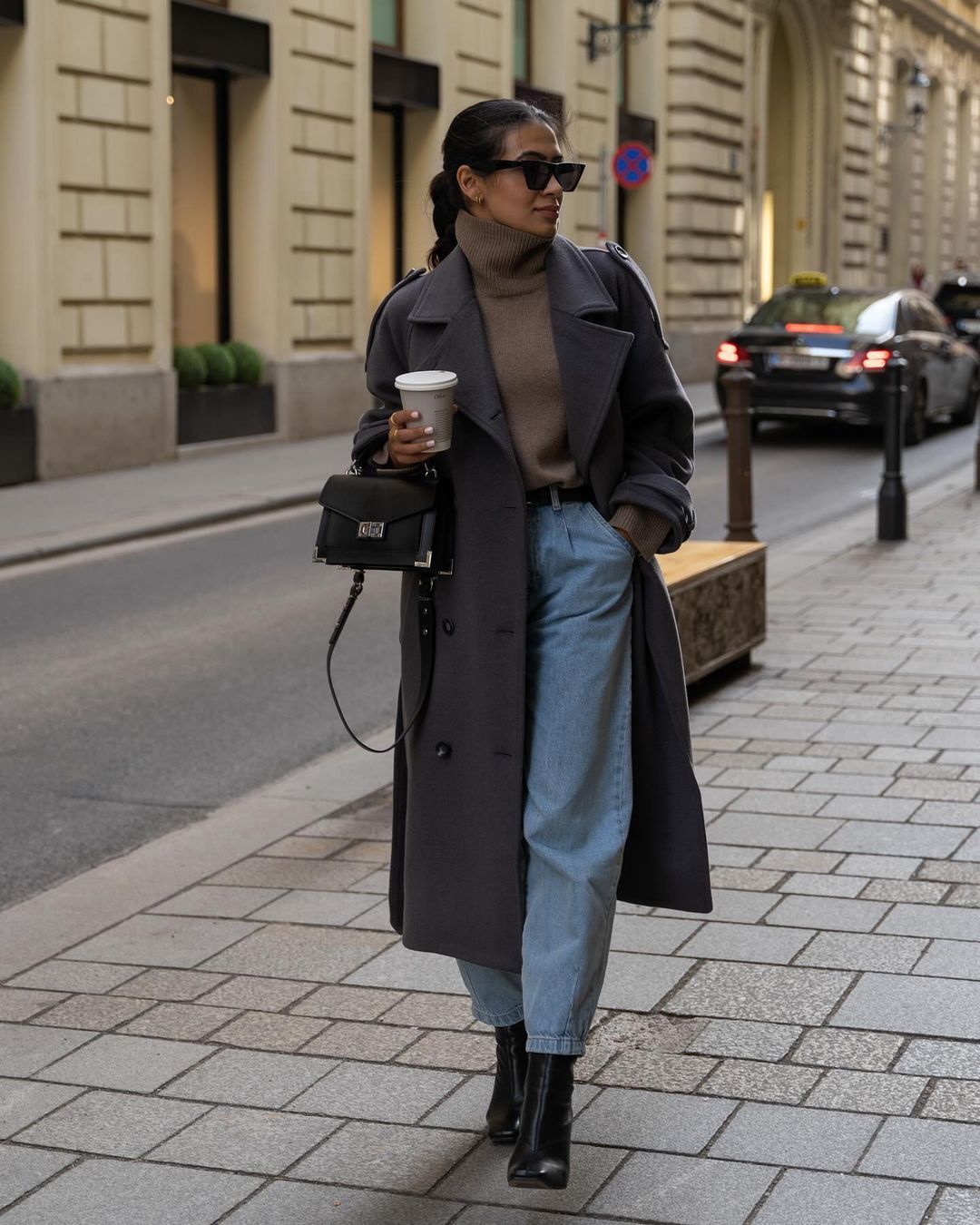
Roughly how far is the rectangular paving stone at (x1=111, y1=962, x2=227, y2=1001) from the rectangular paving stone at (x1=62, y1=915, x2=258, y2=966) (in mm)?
72

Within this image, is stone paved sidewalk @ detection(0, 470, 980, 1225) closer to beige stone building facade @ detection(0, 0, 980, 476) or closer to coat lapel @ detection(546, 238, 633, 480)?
coat lapel @ detection(546, 238, 633, 480)

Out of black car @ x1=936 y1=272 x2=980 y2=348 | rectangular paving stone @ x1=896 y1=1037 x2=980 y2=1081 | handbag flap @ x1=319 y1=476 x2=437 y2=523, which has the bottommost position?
rectangular paving stone @ x1=896 y1=1037 x2=980 y2=1081

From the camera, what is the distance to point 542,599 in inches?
130

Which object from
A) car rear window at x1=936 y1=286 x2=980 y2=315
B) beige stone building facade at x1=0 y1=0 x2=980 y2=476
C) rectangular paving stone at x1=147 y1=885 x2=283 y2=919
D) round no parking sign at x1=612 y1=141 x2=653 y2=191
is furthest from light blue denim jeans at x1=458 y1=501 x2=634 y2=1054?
car rear window at x1=936 y1=286 x2=980 y2=315

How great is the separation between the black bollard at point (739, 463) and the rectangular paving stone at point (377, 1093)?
5868 mm

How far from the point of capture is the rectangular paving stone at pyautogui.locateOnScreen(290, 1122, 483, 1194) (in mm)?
3262

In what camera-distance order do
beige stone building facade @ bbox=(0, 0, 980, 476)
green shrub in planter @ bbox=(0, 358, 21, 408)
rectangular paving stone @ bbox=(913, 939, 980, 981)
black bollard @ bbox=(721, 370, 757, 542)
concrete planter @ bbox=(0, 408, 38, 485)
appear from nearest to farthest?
1. rectangular paving stone @ bbox=(913, 939, 980, 981)
2. black bollard @ bbox=(721, 370, 757, 542)
3. green shrub in planter @ bbox=(0, 358, 21, 408)
4. concrete planter @ bbox=(0, 408, 38, 485)
5. beige stone building facade @ bbox=(0, 0, 980, 476)

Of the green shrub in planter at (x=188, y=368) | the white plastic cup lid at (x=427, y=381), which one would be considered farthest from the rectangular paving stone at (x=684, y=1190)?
the green shrub in planter at (x=188, y=368)

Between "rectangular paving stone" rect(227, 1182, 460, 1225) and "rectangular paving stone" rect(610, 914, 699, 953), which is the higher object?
"rectangular paving stone" rect(610, 914, 699, 953)

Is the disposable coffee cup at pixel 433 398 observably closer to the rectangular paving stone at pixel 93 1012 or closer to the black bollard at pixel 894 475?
the rectangular paving stone at pixel 93 1012

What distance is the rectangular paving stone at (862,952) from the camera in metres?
4.28

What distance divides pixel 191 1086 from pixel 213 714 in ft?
12.8

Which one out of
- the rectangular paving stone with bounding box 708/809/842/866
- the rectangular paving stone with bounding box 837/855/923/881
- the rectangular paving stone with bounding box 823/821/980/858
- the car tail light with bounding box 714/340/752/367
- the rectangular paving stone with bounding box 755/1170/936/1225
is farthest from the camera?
the car tail light with bounding box 714/340/752/367

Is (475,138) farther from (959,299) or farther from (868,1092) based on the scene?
(959,299)
